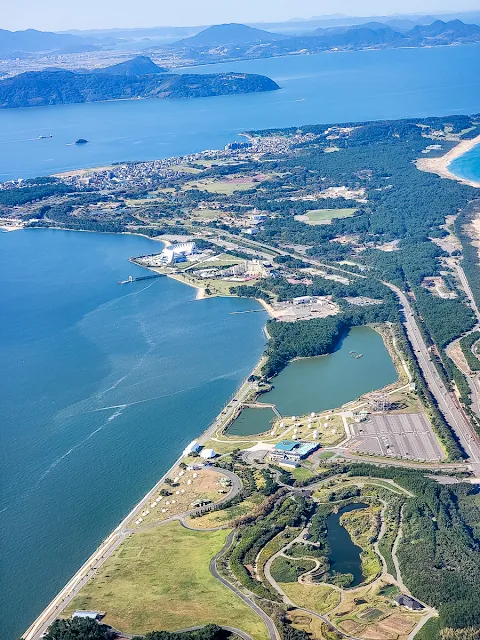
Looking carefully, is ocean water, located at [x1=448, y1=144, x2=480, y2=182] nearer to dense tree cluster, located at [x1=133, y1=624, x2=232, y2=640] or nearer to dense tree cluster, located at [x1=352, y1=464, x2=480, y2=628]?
dense tree cluster, located at [x1=352, y1=464, x2=480, y2=628]

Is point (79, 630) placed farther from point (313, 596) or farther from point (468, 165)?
point (468, 165)

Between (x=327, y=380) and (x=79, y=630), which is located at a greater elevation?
(x=327, y=380)

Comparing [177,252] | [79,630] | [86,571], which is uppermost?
[177,252]

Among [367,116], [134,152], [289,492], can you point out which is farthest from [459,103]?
[289,492]

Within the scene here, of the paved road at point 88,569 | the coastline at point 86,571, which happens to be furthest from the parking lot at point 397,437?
the coastline at point 86,571

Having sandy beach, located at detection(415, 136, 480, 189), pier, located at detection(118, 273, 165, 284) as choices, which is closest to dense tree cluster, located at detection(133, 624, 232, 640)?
pier, located at detection(118, 273, 165, 284)

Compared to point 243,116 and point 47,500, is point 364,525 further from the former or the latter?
point 243,116

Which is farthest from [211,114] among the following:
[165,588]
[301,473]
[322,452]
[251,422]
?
[165,588]

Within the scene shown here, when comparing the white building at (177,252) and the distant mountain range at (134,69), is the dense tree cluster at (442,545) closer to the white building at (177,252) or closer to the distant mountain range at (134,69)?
the white building at (177,252)
